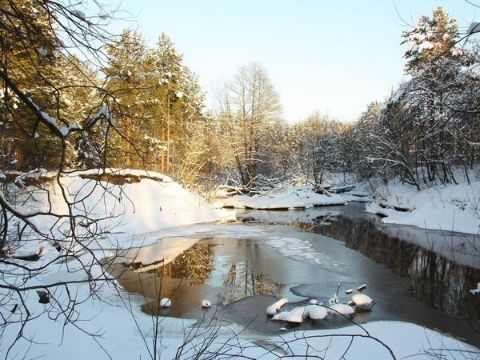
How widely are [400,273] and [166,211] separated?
12.2 m

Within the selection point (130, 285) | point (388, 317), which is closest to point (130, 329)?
point (130, 285)

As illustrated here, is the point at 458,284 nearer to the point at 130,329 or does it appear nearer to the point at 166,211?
the point at 130,329

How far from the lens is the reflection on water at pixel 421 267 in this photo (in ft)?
29.1

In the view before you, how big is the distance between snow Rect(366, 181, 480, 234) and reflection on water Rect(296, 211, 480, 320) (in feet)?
8.08

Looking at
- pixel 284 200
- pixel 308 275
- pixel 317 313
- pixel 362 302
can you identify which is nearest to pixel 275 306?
pixel 317 313

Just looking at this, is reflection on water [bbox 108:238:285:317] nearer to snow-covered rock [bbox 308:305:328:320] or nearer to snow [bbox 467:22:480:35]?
snow-covered rock [bbox 308:305:328:320]

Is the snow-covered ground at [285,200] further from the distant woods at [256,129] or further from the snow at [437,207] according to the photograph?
the snow at [437,207]

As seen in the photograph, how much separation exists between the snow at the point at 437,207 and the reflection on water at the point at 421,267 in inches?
96.9

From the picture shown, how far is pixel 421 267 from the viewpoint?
40.4 ft

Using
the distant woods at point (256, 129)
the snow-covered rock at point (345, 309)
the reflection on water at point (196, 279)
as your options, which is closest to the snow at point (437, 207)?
the distant woods at point (256, 129)

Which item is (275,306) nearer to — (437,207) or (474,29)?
(474,29)

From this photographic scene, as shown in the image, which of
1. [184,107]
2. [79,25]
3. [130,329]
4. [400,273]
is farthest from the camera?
[184,107]

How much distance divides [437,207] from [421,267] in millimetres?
9833

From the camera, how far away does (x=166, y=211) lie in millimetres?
20734
